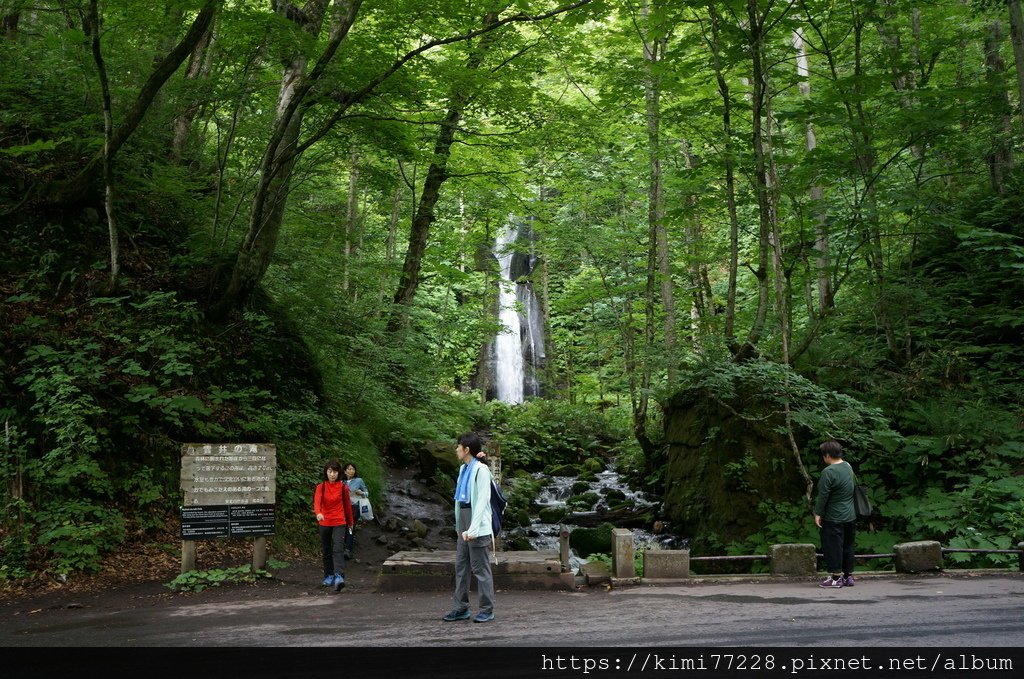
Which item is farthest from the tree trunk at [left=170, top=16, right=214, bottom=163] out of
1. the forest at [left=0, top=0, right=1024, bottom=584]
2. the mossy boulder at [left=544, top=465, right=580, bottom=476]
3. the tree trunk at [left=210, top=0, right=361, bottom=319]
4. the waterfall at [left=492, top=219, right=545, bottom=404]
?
the waterfall at [left=492, top=219, right=545, bottom=404]

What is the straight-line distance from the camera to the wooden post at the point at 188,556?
795cm

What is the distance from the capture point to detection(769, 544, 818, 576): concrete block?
326 inches

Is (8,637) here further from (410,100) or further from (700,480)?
(700,480)

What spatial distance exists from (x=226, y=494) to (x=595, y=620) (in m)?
5.12

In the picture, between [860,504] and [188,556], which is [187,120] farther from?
[860,504]

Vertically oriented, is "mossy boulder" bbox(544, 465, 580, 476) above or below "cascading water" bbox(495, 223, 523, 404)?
below

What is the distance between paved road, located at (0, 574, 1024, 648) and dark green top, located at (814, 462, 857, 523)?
849 millimetres

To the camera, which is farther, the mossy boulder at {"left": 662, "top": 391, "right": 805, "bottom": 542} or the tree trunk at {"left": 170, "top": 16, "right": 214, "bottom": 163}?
the tree trunk at {"left": 170, "top": 16, "right": 214, "bottom": 163}

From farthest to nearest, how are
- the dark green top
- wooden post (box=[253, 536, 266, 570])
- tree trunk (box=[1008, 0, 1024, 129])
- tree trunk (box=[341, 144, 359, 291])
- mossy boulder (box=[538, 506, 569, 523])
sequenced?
mossy boulder (box=[538, 506, 569, 523]), tree trunk (box=[341, 144, 359, 291]), tree trunk (box=[1008, 0, 1024, 129]), wooden post (box=[253, 536, 266, 570]), the dark green top

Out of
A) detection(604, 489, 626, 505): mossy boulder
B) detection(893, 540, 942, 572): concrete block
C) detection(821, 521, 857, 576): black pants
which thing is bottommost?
detection(604, 489, 626, 505): mossy boulder

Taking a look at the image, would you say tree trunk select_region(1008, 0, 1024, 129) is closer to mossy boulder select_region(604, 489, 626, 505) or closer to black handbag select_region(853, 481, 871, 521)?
black handbag select_region(853, 481, 871, 521)

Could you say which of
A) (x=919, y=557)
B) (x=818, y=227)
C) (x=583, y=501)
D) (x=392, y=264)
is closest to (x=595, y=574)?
(x=919, y=557)

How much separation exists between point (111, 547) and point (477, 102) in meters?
9.27
